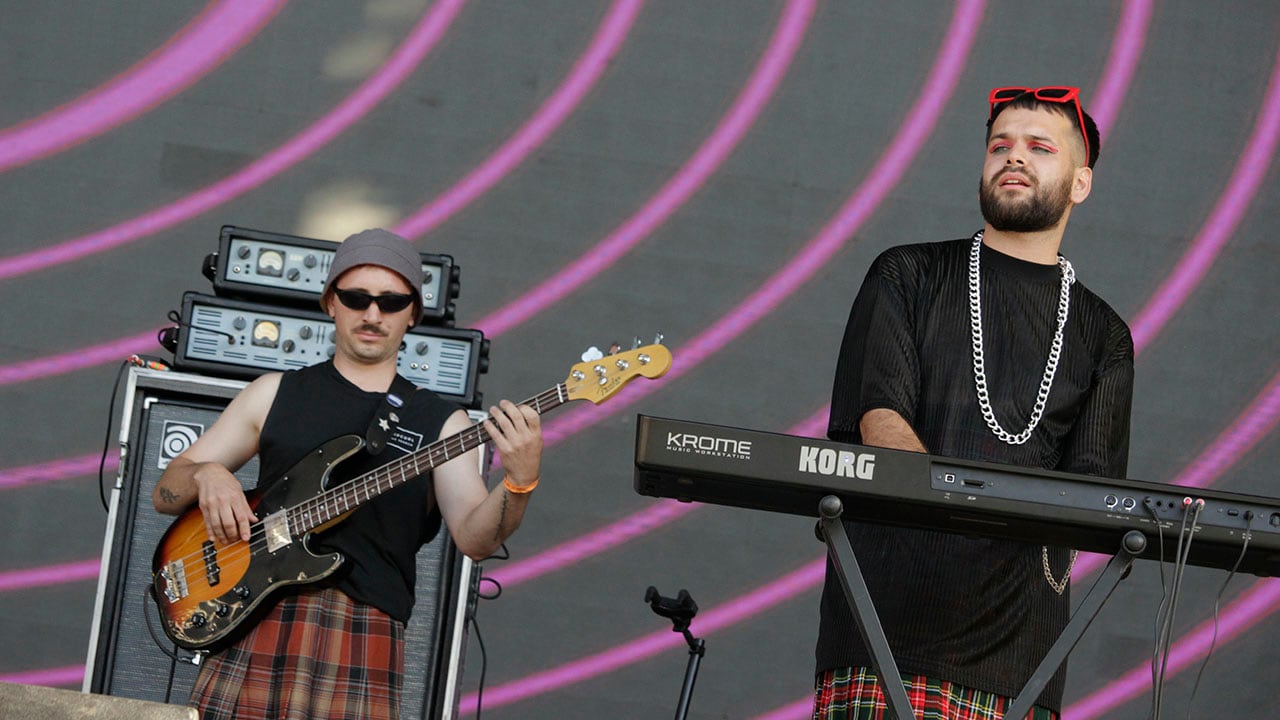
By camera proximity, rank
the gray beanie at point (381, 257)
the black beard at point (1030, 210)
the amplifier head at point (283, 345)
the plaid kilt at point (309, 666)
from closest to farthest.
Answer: the black beard at point (1030, 210) → the plaid kilt at point (309, 666) → the gray beanie at point (381, 257) → the amplifier head at point (283, 345)

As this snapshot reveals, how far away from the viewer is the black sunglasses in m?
2.92

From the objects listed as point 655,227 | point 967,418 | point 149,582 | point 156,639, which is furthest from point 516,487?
point 655,227

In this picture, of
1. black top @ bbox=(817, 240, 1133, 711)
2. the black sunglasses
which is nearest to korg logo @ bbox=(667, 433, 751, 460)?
black top @ bbox=(817, 240, 1133, 711)

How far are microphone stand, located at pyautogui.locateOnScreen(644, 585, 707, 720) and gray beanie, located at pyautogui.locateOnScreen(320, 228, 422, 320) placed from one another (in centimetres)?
108

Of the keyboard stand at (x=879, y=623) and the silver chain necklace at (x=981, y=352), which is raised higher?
the silver chain necklace at (x=981, y=352)

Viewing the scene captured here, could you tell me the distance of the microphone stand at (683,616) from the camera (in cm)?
371

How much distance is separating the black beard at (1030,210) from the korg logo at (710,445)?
76cm

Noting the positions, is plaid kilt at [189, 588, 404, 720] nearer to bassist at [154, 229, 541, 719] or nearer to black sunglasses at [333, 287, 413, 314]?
bassist at [154, 229, 541, 719]

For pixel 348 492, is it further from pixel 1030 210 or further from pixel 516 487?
pixel 1030 210

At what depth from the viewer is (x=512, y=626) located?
14.8ft

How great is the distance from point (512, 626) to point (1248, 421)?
2.34 meters

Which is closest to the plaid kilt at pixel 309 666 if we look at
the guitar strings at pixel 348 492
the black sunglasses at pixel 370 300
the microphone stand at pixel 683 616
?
the guitar strings at pixel 348 492

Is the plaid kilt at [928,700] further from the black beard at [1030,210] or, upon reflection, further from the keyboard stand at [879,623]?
the black beard at [1030,210]

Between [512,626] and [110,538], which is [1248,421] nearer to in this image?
[512,626]
